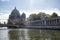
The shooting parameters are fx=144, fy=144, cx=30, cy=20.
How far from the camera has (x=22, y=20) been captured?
2119cm

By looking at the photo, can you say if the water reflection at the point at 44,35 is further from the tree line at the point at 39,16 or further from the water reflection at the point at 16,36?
the tree line at the point at 39,16

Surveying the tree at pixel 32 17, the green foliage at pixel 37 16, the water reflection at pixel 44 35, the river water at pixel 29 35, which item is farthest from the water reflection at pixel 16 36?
the green foliage at pixel 37 16

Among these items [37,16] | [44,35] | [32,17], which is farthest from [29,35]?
[37,16]

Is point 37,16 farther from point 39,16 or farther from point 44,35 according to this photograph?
point 44,35

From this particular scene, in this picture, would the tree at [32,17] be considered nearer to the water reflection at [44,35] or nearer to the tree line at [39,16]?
the tree line at [39,16]

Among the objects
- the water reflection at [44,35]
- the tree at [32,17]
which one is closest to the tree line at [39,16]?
the tree at [32,17]

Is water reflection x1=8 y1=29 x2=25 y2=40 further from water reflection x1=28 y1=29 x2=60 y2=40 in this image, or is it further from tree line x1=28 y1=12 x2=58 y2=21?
tree line x1=28 y1=12 x2=58 y2=21

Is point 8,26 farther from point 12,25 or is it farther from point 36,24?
point 36,24

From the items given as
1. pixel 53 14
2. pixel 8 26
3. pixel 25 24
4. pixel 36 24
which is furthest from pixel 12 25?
pixel 53 14

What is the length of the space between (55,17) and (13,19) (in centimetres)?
655

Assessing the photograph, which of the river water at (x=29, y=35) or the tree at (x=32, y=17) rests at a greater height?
the tree at (x=32, y=17)

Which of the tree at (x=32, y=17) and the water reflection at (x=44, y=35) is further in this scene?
the tree at (x=32, y=17)

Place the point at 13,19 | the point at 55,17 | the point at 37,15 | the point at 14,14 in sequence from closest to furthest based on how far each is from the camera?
the point at 55,17 < the point at 37,15 < the point at 13,19 < the point at 14,14

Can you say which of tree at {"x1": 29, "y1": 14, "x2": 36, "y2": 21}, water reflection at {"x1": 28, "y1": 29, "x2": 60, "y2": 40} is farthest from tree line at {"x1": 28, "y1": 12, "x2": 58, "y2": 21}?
water reflection at {"x1": 28, "y1": 29, "x2": 60, "y2": 40}
